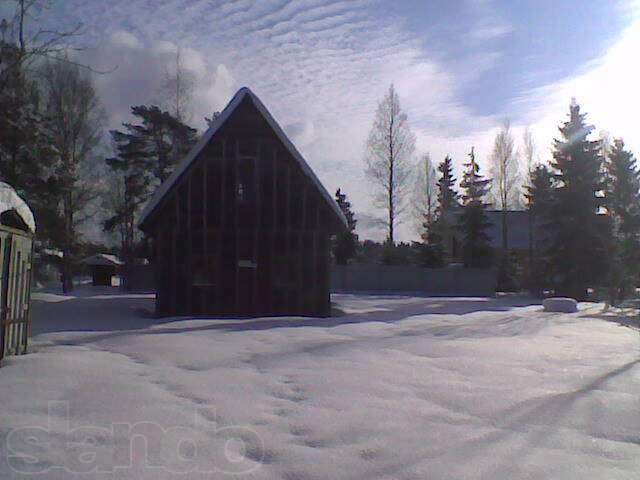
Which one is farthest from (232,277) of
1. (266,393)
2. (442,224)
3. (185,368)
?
(442,224)

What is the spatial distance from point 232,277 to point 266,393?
42.4 feet

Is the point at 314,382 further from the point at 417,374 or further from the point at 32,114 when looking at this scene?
the point at 32,114

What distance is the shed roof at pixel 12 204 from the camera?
336 inches

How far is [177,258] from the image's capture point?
770 inches

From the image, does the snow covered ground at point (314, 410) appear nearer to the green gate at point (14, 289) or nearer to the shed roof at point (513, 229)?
the green gate at point (14, 289)

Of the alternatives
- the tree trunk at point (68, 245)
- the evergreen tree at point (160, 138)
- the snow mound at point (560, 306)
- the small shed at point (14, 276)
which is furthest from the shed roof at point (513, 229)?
the small shed at point (14, 276)

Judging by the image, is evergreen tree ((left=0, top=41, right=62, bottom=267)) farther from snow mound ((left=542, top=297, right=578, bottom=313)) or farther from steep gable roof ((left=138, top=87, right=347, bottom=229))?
snow mound ((left=542, top=297, right=578, bottom=313))

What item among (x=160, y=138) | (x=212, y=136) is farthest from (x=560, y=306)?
(x=160, y=138)

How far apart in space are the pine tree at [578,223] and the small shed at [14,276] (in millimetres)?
31169

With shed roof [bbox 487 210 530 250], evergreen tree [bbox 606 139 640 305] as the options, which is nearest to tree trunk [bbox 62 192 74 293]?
evergreen tree [bbox 606 139 640 305]

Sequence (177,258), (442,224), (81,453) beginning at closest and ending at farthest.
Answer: (81,453)
(177,258)
(442,224)

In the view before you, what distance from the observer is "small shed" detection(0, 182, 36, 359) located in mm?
8445

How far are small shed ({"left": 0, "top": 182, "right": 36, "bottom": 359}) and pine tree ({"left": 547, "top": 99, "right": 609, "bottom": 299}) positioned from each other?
31.2 meters

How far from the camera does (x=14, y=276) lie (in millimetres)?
8977
